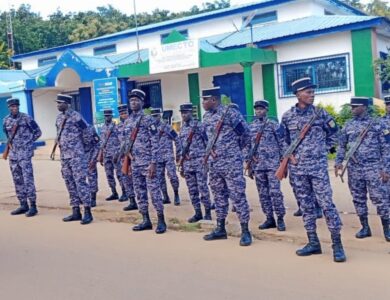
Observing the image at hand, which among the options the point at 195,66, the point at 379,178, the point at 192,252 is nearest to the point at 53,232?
the point at 192,252

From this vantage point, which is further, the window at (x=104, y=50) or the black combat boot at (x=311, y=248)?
the window at (x=104, y=50)

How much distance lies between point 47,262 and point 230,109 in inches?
102

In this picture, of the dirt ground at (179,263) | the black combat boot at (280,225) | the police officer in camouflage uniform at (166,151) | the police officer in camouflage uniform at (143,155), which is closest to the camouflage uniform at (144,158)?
the police officer in camouflage uniform at (143,155)

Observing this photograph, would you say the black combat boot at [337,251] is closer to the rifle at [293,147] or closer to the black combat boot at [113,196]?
the rifle at [293,147]

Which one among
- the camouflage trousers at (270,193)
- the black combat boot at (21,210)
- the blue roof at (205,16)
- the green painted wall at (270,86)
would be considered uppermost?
the blue roof at (205,16)

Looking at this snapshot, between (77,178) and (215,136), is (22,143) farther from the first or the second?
(215,136)

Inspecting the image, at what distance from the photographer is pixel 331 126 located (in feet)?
17.4

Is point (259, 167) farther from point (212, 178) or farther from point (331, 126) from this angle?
point (331, 126)

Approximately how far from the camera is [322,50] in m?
15.9

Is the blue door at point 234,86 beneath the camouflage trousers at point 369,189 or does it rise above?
above

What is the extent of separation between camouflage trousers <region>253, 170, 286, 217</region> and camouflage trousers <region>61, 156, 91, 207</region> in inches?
97.3

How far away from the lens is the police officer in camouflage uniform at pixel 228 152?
604 cm

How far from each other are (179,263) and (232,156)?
1359mm

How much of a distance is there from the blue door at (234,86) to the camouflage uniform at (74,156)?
439 inches
